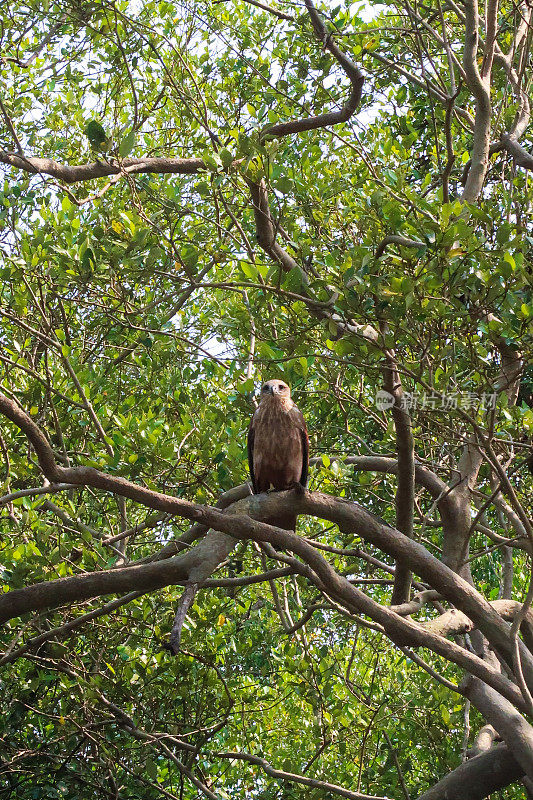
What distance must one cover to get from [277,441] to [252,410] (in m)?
0.27

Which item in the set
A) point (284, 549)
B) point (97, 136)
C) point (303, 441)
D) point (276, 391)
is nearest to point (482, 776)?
point (284, 549)

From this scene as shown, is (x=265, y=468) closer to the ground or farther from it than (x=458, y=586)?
farther from it

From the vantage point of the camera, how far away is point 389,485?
6.54m

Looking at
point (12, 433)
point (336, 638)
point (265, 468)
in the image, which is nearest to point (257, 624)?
point (336, 638)

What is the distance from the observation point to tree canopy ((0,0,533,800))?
12.8 ft

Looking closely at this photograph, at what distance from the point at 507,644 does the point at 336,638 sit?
4.06 m

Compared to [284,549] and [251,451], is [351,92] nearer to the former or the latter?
[251,451]

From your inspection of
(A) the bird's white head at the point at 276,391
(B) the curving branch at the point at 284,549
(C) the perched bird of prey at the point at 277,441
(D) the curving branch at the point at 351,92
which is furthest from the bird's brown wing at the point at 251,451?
(D) the curving branch at the point at 351,92

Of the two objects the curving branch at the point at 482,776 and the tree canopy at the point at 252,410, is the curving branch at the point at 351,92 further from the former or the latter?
the curving branch at the point at 482,776

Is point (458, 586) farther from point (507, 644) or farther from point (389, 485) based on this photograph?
point (389, 485)

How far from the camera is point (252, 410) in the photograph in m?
5.33

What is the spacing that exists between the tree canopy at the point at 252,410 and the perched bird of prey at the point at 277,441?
130 mm

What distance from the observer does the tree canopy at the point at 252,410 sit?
3.91 metres

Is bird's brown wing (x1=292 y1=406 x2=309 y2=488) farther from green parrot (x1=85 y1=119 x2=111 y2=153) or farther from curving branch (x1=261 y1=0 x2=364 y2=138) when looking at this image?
green parrot (x1=85 y1=119 x2=111 y2=153)
